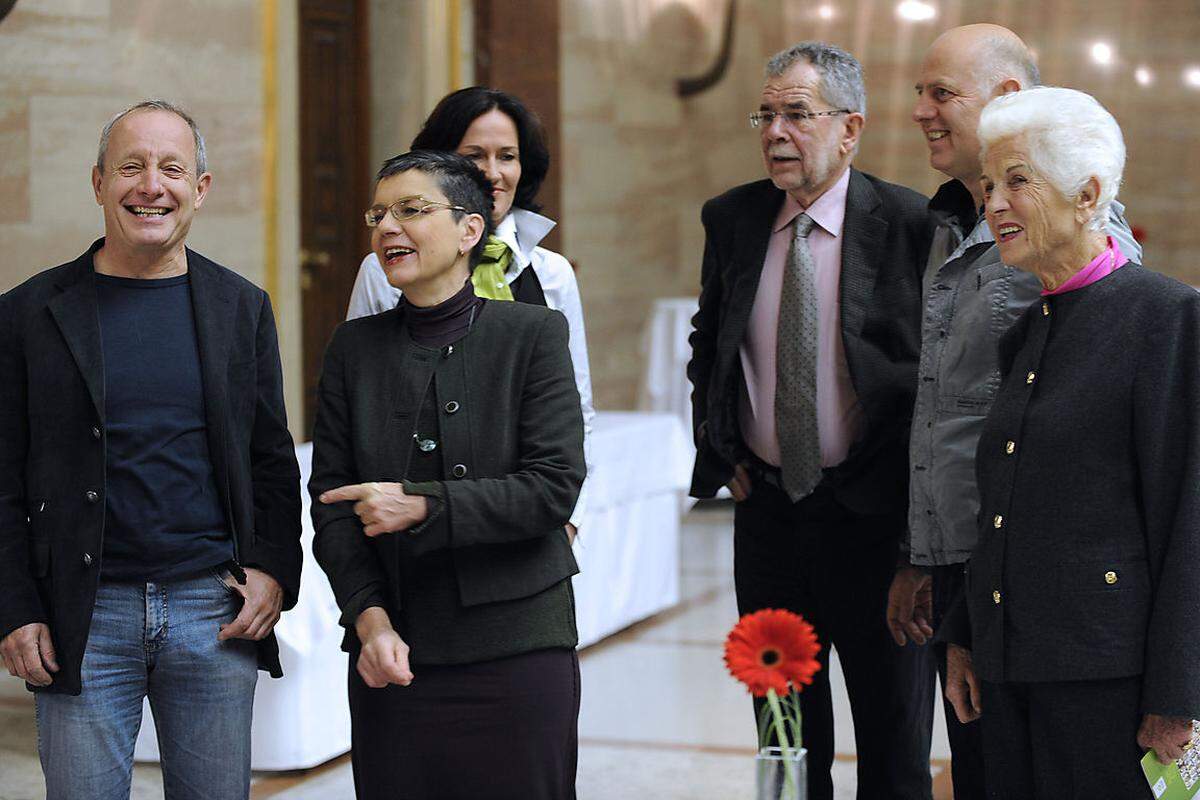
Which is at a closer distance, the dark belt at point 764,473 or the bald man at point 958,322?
the bald man at point 958,322

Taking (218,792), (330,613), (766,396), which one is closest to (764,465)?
(766,396)

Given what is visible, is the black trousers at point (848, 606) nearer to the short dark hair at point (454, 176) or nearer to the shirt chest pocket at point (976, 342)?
→ the shirt chest pocket at point (976, 342)

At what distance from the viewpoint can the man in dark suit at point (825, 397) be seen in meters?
3.36

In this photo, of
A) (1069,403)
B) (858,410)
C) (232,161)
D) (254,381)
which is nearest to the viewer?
(1069,403)

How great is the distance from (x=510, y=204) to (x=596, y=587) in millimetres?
3074

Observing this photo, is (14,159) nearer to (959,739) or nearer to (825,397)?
(825,397)

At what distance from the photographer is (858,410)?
3.40 metres

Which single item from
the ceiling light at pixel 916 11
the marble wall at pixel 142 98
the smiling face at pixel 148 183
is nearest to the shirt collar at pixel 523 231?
the smiling face at pixel 148 183

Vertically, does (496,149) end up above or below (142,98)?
below

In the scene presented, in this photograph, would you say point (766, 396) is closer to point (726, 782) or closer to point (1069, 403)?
point (1069, 403)

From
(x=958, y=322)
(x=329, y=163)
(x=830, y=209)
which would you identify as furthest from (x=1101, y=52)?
(x=958, y=322)

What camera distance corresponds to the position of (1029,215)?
2.47 m

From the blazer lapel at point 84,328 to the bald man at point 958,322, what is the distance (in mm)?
1501

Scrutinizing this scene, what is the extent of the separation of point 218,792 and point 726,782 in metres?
2.30
